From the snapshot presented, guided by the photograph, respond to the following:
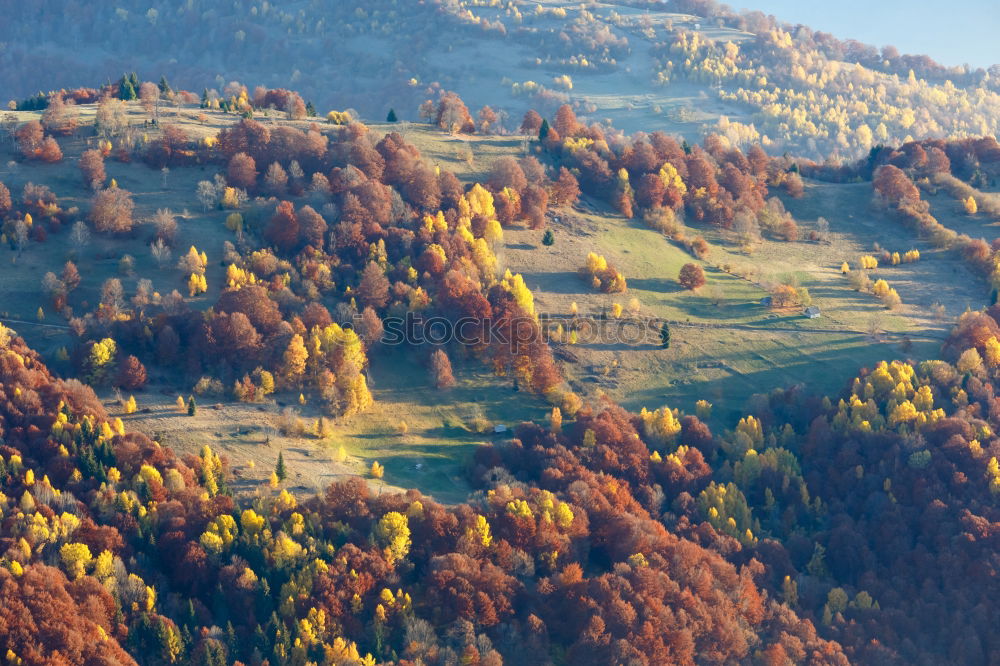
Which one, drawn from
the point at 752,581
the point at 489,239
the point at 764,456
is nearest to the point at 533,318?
the point at 489,239

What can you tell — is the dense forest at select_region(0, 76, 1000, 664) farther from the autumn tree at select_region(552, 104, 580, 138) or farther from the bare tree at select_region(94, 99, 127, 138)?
the autumn tree at select_region(552, 104, 580, 138)

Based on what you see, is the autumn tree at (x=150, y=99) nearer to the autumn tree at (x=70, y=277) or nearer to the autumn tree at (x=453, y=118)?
the autumn tree at (x=453, y=118)

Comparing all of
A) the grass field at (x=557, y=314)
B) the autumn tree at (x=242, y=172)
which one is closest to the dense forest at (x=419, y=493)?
the autumn tree at (x=242, y=172)

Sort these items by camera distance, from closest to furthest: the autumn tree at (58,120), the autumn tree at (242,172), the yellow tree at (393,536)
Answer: the yellow tree at (393,536)
the autumn tree at (242,172)
the autumn tree at (58,120)

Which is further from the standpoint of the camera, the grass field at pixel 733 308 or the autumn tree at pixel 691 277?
the autumn tree at pixel 691 277

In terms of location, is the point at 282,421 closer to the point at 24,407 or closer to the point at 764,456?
the point at 24,407

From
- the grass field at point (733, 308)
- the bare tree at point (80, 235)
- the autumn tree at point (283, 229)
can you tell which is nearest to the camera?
the bare tree at point (80, 235)

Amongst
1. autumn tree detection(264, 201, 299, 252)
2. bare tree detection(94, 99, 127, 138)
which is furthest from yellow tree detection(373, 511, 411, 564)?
bare tree detection(94, 99, 127, 138)
